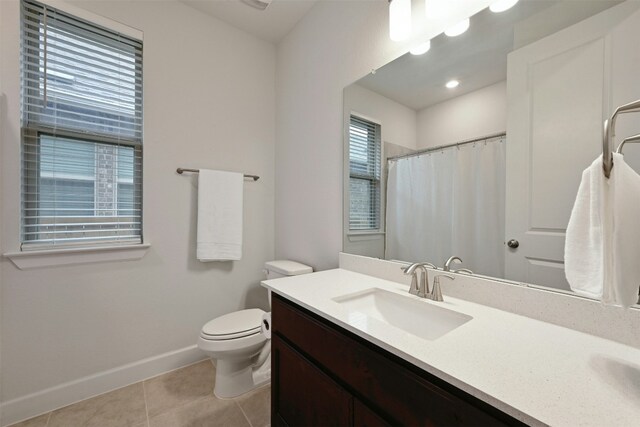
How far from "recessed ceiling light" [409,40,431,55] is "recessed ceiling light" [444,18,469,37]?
0.09m

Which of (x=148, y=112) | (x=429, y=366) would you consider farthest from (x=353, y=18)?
(x=429, y=366)

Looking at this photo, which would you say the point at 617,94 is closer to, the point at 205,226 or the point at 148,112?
the point at 205,226

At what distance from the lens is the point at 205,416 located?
4.55 ft

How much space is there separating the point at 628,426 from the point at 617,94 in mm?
814

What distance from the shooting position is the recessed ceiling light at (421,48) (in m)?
1.17

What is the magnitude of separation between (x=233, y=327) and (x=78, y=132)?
4.88 ft

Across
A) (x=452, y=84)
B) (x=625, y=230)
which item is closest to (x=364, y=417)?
(x=625, y=230)

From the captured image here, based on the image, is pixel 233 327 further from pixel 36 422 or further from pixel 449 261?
pixel 449 261

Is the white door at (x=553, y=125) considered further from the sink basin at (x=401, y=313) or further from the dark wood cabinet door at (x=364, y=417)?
the dark wood cabinet door at (x=364, y=417)

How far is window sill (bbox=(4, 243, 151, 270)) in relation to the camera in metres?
1.36

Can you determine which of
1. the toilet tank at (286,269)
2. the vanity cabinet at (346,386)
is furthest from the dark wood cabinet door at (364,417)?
the toilet tank at (286,269)

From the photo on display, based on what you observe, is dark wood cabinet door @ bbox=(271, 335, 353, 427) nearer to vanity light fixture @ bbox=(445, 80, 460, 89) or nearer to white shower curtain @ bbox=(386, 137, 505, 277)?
white shower curtain @ bbox=(386, 137, 505, 277)

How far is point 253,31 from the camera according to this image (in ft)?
6.94

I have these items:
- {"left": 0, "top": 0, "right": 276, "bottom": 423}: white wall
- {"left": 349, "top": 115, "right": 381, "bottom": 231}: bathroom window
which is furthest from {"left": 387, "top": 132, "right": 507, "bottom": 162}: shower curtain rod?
{"left": 0, "top": 0, "right": 276, "bottom": 423}: white wall
